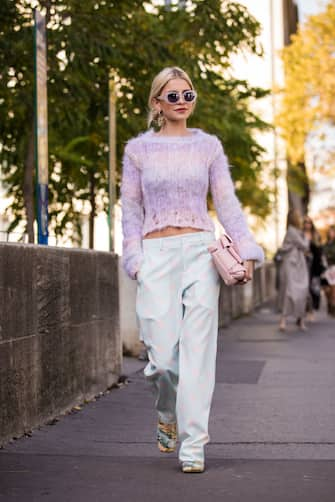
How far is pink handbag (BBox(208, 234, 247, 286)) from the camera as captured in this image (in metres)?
5.95

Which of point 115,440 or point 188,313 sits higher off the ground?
point 188,313

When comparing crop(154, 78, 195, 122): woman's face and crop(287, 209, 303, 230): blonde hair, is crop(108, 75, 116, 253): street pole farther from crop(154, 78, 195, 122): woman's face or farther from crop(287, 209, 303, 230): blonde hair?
crop(287, 209, 303, 230): blonde hair

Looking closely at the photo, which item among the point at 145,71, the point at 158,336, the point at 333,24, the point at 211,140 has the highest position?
the point at 333,24

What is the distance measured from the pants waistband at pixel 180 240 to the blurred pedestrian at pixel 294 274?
509 inches

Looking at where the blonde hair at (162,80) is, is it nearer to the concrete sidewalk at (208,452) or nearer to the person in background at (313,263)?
the concrete sidewalk at (208,452)

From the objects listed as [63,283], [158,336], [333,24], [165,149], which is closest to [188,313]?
[158,336]

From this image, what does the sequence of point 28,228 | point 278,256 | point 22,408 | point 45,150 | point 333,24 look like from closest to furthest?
point 22,408 → point 45,150 → point 28,228 → point 278,256 → point 333,24

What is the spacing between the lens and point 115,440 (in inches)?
290

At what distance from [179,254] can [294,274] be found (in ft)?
43.6

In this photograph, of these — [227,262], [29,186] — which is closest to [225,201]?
[227,262]

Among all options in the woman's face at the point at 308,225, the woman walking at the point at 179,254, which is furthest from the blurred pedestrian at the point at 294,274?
the woman walking at the point at 179,254

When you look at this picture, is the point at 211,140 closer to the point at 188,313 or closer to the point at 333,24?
the point at 188,313

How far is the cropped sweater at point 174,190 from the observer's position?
6.14 m

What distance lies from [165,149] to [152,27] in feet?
19.9
